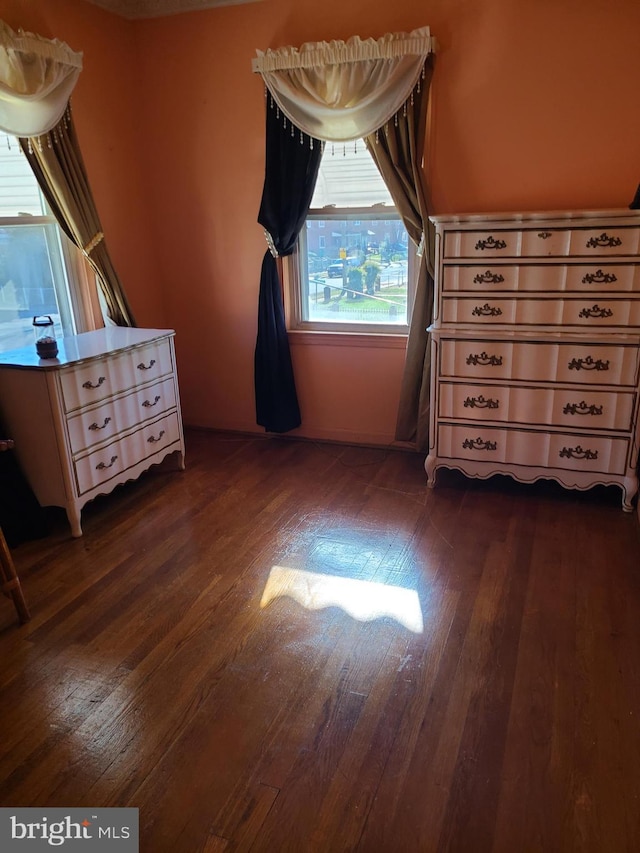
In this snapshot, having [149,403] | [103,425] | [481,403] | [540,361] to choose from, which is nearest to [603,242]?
[540,361]

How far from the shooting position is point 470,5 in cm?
313

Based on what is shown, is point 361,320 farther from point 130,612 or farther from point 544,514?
point 130,612

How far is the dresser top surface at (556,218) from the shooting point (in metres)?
2.74

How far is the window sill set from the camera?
12.5 ft

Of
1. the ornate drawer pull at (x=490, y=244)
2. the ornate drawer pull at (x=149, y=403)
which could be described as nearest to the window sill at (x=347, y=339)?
the ornate drawer pull at (x=490, y=244)

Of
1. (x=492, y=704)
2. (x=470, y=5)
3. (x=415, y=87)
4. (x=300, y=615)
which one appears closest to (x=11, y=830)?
(x=300, y=615)

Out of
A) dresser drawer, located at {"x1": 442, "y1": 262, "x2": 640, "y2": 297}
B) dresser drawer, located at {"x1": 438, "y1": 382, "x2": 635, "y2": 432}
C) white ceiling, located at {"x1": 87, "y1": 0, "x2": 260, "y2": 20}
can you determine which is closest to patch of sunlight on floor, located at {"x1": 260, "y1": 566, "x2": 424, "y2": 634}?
dresser drawer, located at {"x1": 438, "y1": 382, "x2": 635, "y2": 432}

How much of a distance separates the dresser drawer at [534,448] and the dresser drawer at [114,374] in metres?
1.56

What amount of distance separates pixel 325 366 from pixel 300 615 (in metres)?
2.01

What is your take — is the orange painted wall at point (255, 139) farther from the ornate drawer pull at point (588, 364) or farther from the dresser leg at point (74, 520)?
→ the dresser leg at point (74, 520)

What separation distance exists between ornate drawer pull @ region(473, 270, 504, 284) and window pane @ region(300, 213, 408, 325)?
0.76 m

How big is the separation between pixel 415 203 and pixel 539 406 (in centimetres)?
130

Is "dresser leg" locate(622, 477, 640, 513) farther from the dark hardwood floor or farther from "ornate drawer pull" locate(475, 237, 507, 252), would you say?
"ornate drawer pull" locate(475, 237, 507, 252)

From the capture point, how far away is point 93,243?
3490 mm
